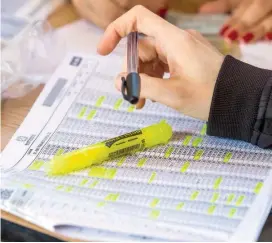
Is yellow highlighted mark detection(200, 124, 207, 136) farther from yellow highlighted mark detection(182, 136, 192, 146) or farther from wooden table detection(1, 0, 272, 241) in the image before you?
wooden table detection(1, 0, 272, 241)

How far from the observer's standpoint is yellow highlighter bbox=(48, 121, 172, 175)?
0.55 m

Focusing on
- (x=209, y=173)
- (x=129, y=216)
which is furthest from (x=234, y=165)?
(x=129, y=216)

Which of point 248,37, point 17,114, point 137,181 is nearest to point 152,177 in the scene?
point 137,181

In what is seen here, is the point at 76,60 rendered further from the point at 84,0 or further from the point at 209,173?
the point at 209,173

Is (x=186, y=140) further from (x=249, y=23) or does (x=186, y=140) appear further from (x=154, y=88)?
(x=249, y=23)

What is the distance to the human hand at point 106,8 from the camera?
0.79 meters

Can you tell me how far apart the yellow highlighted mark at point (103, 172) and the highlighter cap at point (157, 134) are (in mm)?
58

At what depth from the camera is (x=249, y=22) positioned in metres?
0.81

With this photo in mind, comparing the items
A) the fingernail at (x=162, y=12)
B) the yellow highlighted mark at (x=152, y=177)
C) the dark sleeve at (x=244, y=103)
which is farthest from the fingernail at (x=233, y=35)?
the yellow highlighted mark at (x=152, y=177)

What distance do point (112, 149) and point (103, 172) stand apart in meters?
0.03

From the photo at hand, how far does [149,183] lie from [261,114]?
0.15 metres

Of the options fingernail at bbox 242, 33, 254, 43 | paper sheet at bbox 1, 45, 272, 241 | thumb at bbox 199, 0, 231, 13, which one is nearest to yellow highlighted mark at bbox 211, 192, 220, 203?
paper sheet at bbox 1, 45, 272, 241

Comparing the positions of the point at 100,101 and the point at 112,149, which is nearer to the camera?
the point at 112,149

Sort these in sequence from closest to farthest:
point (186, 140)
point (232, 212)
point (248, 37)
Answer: point (232, 212) < point (186, 140) < point (248, 37)
